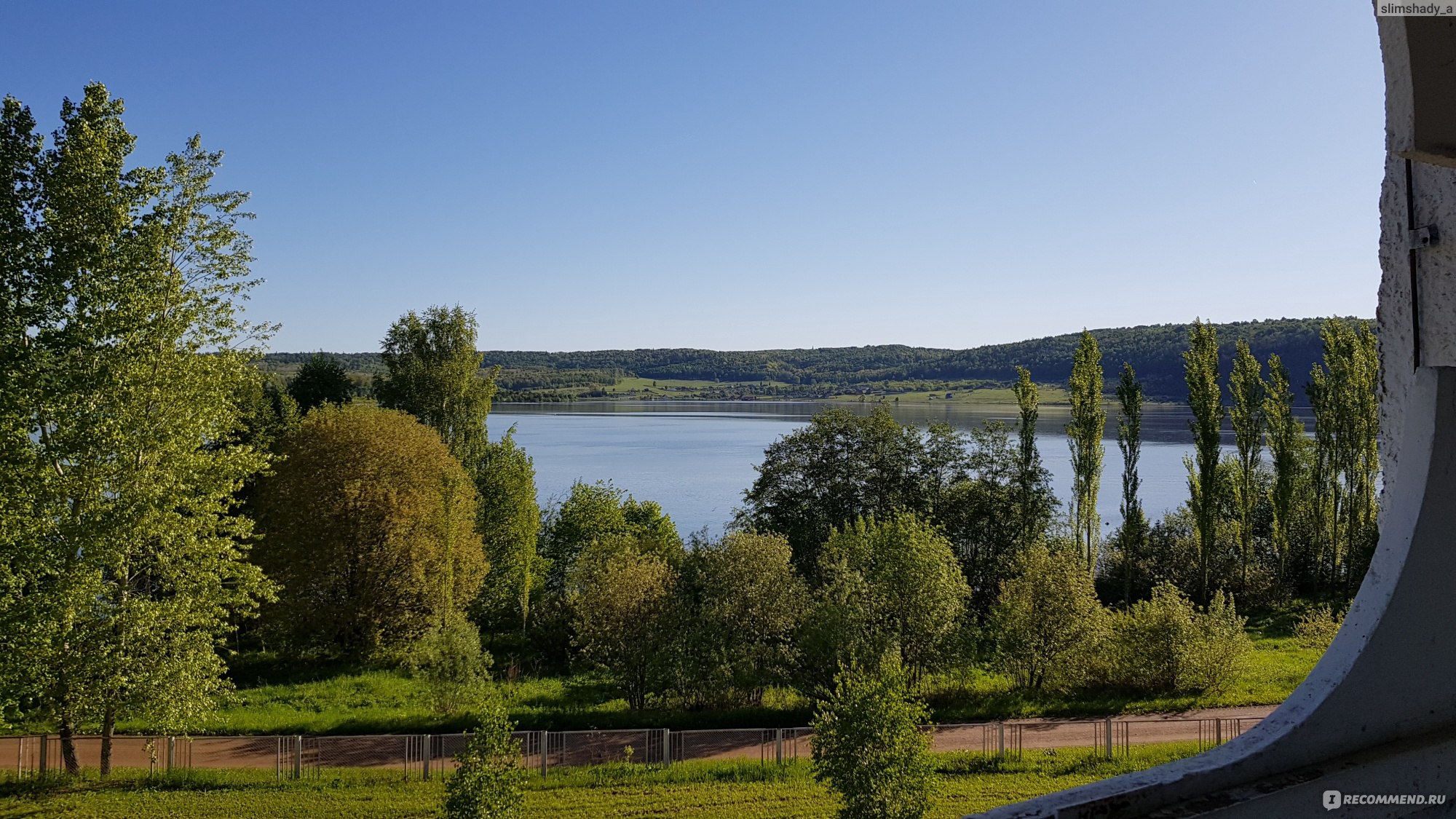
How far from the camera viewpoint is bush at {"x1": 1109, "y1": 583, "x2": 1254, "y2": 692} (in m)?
23.1

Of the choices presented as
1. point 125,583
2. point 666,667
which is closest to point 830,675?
point 666,667

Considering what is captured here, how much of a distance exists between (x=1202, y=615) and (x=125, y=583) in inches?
1004

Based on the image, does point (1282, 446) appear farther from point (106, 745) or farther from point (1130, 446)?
point (106, 745)

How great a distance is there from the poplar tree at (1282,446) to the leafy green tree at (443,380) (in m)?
33.6

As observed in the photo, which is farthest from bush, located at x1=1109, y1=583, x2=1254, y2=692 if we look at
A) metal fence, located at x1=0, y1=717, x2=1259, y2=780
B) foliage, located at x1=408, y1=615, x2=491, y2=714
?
foliage, located at x1=408, y1=615, x2=491, y2=714

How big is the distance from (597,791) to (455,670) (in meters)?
6.46

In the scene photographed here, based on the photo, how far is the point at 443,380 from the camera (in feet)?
124

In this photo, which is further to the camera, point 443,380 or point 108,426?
point 443,380

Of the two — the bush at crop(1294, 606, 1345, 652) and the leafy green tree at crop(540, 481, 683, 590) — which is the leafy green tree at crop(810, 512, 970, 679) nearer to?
the bush at crop(1294, 606, 1345, 652)

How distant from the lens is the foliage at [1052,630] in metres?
23.7

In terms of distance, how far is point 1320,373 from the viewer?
35.8 m

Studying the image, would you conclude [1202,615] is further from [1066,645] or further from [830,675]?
[830,675]

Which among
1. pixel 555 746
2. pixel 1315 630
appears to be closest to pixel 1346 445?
pixel 1315 630

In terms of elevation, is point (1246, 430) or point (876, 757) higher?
point (1246, 430)
